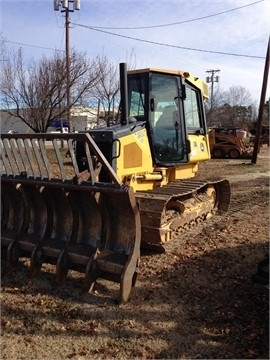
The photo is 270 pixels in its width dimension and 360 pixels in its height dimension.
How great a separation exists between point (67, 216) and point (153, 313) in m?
→ 1.64

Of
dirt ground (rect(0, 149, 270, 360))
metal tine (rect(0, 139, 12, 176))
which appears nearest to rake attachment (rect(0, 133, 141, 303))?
metal tine (rect(0, 139, 12, 176))

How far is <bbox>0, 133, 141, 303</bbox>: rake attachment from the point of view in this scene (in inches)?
166

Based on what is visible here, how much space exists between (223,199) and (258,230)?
46.4 inches

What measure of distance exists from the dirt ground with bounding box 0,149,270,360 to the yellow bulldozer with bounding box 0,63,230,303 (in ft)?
0.73

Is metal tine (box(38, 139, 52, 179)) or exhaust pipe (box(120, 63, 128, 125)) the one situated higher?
exhaust pipe (box(120, 63, 128, 125))

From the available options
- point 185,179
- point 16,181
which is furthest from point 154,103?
point 16,181

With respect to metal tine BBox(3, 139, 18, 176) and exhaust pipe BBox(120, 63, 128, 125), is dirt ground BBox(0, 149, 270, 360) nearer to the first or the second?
metal tine BBox(3, 139, 18, 176)

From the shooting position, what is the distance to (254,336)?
3375 mm

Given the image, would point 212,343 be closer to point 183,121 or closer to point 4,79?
point 183,121

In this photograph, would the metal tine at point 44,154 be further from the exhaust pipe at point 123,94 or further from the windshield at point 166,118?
the windshield at point 166,118

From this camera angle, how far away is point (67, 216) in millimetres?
4895

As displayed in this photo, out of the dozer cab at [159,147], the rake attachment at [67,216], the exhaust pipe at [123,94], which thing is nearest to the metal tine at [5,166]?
the rake attachment at [67,216]

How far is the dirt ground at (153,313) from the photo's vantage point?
3285 mm

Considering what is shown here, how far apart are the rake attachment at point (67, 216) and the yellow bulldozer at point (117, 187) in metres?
0.01
